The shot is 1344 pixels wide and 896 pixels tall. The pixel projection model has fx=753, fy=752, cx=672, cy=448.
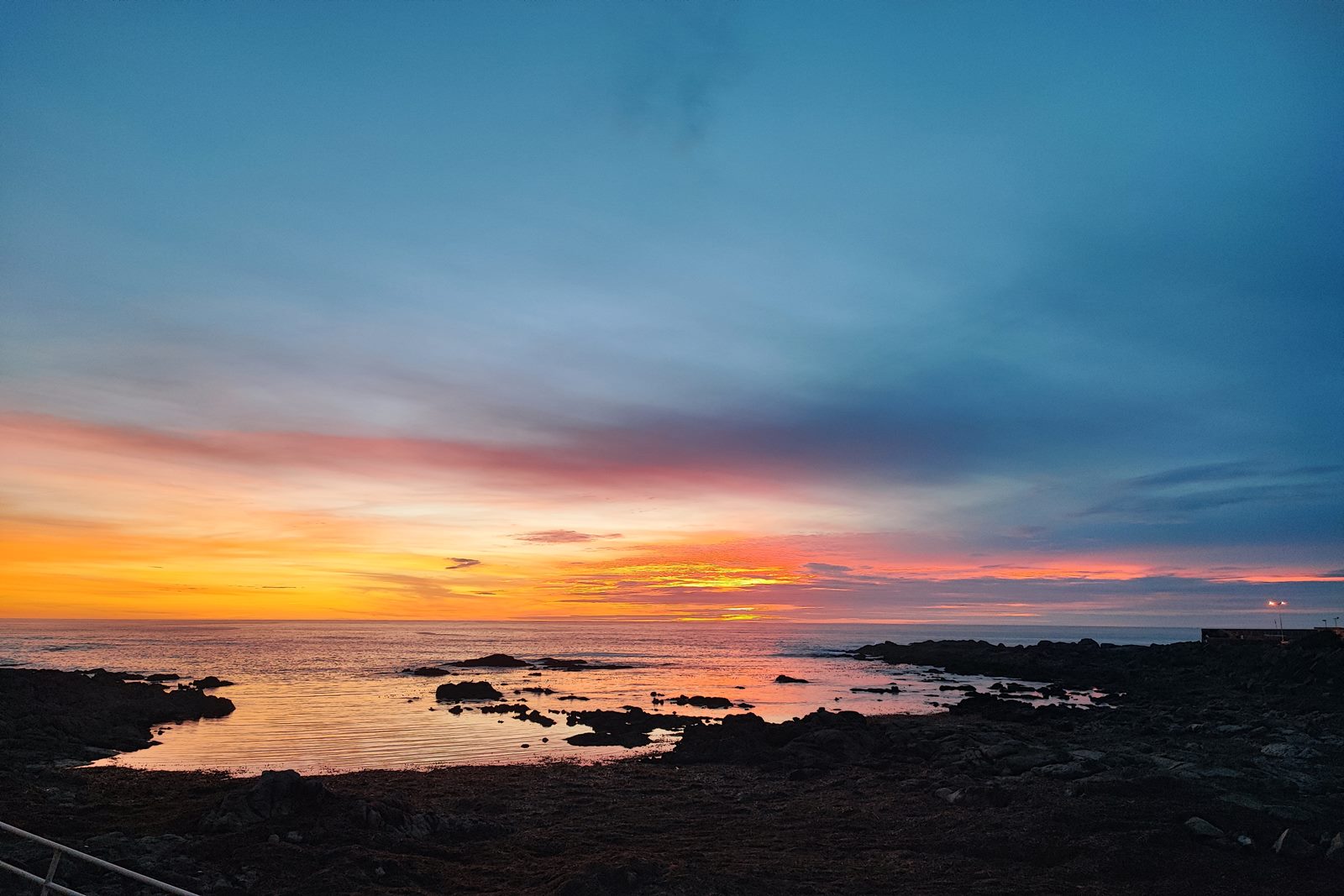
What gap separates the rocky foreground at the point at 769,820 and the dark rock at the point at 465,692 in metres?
25.7

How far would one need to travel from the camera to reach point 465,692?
52.2m

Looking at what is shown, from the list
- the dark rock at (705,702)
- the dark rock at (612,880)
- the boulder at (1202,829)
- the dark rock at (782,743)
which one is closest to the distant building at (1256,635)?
the dark rock at (705,702)

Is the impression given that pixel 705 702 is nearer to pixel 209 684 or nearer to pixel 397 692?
pixel 397 692

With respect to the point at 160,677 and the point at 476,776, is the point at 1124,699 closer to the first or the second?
the point at 476,776

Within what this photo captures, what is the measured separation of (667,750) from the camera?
1197 inches

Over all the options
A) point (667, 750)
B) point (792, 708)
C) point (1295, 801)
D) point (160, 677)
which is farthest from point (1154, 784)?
point (160, 677)

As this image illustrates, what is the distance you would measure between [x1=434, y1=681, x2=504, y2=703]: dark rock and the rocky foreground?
84.2 ft

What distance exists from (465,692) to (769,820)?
37.7m

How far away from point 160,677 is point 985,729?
6247 centimetres

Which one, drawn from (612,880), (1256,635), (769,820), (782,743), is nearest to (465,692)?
(782,743)

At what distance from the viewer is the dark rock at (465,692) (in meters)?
50.7

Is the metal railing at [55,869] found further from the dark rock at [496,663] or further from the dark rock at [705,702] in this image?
the dark rock at [496,663]

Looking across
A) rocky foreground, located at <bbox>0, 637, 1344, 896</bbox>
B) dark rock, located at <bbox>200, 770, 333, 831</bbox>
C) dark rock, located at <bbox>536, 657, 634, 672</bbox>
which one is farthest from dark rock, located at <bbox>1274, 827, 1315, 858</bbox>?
dark rock, located at <bbox>536, 657, 634, 672</bbox>

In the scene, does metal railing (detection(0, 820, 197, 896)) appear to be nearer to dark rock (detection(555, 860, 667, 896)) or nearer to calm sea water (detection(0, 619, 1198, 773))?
dark rock (detection(555, 860, 667, 896))
